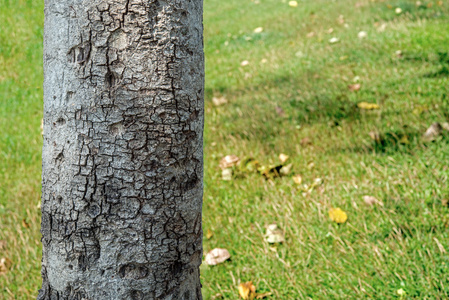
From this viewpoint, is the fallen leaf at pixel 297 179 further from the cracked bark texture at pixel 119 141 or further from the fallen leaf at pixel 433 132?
the cracked bark texture at pixel 119 141

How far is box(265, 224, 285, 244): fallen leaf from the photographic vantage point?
237 centimetres

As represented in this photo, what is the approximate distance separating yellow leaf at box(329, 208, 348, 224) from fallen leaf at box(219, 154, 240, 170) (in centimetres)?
95

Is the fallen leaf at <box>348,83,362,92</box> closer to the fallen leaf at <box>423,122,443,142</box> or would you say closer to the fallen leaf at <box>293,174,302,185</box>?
the fallen leaf at <box>423,122,443,142</box>

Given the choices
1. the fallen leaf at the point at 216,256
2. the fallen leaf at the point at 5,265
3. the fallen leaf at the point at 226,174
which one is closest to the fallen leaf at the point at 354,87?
the fallen leaf at the point at 226,174

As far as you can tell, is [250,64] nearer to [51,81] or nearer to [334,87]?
[334,87]

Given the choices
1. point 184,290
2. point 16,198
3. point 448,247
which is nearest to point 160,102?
point 184,290

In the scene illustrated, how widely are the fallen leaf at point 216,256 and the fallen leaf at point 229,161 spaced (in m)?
0.90

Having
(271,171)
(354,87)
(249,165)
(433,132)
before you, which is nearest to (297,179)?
(271,171)

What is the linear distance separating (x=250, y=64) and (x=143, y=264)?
4580 mm

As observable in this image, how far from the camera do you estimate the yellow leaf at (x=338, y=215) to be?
238 cm

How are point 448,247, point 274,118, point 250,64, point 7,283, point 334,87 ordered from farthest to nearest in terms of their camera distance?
point 250,64, point 334,87, point 274,118, point 7,283, point 448,247

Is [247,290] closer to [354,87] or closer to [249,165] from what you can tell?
[249,165]

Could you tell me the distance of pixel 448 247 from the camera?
2.03m

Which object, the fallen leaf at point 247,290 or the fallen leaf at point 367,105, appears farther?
the fallen leaf at point 367,105
